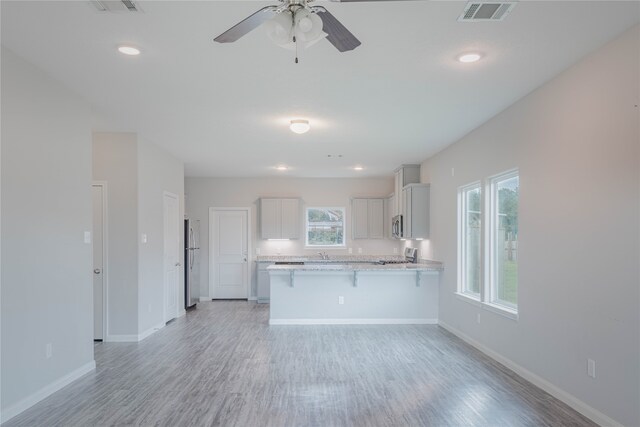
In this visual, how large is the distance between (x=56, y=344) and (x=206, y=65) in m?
2.74

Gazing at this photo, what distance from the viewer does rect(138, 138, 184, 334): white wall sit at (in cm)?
567

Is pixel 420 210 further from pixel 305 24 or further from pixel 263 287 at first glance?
pixel 305 24

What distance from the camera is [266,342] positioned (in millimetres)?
5492

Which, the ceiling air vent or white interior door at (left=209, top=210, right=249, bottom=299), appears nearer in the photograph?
the ceiling air vent

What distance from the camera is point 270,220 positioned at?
30.5ft

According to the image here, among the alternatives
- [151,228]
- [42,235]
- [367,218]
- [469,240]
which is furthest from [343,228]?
[42,235]

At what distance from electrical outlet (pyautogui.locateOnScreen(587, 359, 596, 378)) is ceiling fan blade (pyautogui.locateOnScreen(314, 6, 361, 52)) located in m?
2.86

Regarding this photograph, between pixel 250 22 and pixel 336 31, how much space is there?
0.43 metres

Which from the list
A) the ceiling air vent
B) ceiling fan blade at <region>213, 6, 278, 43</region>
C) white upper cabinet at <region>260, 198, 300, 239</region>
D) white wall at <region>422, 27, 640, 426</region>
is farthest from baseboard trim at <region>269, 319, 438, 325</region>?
ceiling fan blade at <region>213, 6, 278, 43</region>

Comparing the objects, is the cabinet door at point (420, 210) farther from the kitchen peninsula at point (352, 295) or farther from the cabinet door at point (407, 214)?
the kitchen peninsula at point (352, 295)

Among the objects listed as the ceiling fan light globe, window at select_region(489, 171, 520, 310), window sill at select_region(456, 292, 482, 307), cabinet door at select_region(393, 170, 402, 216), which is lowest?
window sill at select_region(456, 292, 482, 307)

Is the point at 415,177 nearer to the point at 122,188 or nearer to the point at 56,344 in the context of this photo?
the point at 122,188

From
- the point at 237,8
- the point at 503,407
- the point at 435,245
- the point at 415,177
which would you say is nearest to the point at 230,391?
the point at 503,407

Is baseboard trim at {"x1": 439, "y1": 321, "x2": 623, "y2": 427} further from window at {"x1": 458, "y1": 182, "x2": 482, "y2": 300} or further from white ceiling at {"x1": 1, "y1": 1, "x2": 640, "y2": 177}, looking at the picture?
white ceiling at {"x1": 1, "y1": 1, "x2": 640, "y2": 177}
